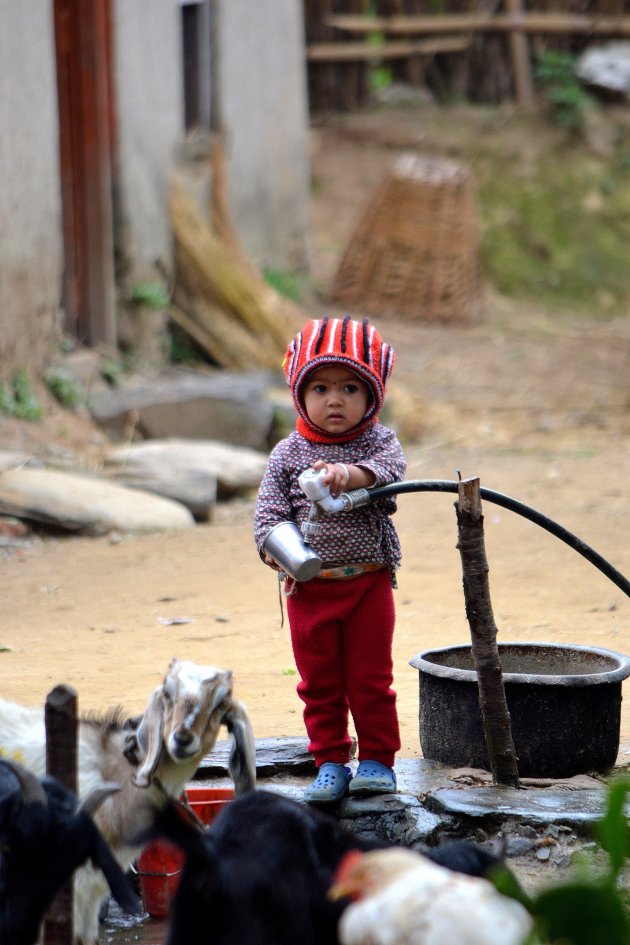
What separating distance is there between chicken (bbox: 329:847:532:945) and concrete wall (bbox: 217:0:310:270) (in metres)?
12.0

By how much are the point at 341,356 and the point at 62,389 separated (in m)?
6.66

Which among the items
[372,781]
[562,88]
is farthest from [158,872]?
[562,88]

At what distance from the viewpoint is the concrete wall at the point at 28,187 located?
9.15 m

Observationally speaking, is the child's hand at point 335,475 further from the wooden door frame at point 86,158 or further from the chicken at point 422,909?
the wooden door frame at point 86,158

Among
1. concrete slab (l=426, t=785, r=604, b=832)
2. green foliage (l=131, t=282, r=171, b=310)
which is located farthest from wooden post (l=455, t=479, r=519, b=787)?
green foliage (l=131, t=282, r=171, b=310)

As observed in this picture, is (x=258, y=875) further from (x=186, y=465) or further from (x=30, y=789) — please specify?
(x=186, y=465)

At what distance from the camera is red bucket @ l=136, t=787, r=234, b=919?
3.20 meters

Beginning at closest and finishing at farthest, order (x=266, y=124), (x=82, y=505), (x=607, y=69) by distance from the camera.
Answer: (x=82, y=505), (x=266, y=124), (x=607, y=69)

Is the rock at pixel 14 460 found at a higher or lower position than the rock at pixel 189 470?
higher

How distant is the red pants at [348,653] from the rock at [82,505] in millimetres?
4057

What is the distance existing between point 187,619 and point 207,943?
12.8ft

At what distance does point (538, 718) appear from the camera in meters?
3.60

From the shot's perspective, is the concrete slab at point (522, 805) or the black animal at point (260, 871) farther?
the concrete slab at point (522, 805)

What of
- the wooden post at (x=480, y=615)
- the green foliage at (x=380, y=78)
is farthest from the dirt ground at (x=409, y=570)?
the green foliage at (x=380, y=78)
